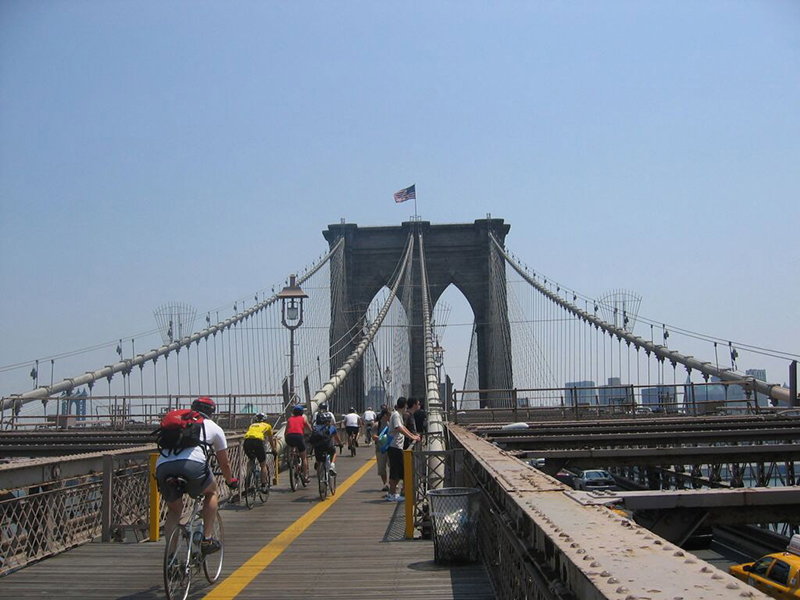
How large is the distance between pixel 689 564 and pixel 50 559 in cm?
580

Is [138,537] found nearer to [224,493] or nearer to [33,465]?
[33,465]

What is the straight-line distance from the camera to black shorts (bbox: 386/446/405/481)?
9758 millimetres

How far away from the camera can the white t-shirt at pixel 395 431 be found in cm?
956

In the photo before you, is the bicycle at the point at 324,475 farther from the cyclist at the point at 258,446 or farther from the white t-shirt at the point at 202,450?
the white t-shirt at the point at 202,450

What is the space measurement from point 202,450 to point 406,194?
5045 cm

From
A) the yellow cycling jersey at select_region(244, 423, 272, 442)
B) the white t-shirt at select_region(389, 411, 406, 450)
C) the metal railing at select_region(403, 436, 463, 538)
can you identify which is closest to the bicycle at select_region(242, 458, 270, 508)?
the yellow cycling jersey at select_region(244, 423, 272, 442)

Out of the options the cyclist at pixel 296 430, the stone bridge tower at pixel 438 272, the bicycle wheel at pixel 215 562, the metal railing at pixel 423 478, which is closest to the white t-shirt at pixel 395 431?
the metal railing at pixel 423 478

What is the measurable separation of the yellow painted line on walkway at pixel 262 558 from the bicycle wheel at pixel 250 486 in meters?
0.80

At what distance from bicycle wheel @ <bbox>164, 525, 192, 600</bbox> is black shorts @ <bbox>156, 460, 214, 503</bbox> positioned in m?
0.21

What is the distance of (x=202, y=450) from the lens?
5.27m

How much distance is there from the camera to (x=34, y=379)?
2433 centimetres

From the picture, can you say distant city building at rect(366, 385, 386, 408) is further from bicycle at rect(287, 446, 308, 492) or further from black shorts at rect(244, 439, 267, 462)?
black shorts at rect(244, 439, 267, 462)

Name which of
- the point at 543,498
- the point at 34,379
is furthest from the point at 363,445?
the point at 543,498

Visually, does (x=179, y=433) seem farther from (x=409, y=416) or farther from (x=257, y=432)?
A: (x=409, y=416)
